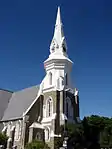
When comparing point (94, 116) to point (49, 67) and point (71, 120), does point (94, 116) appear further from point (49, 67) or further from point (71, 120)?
point (49, 67)

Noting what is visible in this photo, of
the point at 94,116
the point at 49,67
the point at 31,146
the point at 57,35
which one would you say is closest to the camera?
the point at 31,146

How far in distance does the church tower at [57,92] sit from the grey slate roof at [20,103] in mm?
2643

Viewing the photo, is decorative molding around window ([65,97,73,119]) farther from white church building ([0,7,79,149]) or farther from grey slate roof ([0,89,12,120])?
grey slate roof ([0,89,12,120])

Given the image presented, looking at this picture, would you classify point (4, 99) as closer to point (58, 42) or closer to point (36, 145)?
point (58, 42)

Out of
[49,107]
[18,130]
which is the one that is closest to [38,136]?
[18,130]

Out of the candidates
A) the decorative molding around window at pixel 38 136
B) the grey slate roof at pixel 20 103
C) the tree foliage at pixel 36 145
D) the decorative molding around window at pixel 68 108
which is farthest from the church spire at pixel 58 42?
the tree foliage at pixel 36 145

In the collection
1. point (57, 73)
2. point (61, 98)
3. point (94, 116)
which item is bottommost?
point (94, 116)

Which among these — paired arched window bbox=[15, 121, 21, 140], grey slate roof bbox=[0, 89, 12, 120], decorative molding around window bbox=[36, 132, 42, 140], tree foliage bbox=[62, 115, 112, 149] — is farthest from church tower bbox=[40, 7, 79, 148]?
grey slate roof bbox=[0, 89, 12, 120]

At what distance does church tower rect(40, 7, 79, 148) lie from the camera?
3697cm

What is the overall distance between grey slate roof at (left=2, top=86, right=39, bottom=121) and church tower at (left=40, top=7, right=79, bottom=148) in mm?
2643

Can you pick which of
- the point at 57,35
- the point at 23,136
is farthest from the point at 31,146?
the point at 57,35

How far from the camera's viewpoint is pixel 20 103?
143 feet

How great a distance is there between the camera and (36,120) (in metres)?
38.9

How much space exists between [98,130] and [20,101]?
53.4ft
